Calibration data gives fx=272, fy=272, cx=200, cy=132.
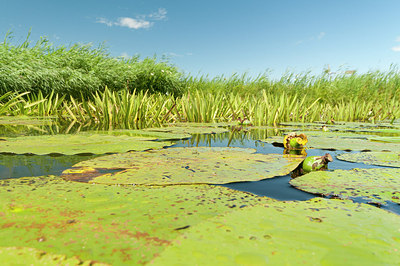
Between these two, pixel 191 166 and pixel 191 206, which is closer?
pixel 191 206

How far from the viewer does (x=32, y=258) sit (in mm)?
386

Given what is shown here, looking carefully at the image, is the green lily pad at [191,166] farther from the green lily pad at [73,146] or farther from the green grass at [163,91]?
the green grass at [163,91]

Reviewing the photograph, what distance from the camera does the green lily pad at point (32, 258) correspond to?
1.24ft

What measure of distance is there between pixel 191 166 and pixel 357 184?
56 cm

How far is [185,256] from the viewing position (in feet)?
1.30

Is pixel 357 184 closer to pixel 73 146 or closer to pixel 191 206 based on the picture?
pixel 191 206

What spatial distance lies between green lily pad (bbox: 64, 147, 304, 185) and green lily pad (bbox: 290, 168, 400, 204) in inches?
4.8

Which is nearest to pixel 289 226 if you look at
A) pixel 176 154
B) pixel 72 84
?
pixel 176 154

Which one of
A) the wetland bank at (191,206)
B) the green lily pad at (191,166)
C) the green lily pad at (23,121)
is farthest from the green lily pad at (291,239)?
the green lily pad at (23,121)

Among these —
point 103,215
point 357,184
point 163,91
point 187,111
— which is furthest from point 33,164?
point 163,91

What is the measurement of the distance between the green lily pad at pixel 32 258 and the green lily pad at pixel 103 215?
0.01m

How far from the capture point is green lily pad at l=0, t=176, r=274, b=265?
422mm

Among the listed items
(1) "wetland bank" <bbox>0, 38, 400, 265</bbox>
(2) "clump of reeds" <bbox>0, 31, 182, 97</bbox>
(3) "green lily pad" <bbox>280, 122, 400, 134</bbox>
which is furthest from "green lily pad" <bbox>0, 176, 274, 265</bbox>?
(2) "clump of reeds" <bbox>0, 31, 182, 97</bbox>

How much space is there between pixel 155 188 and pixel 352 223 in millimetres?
487
